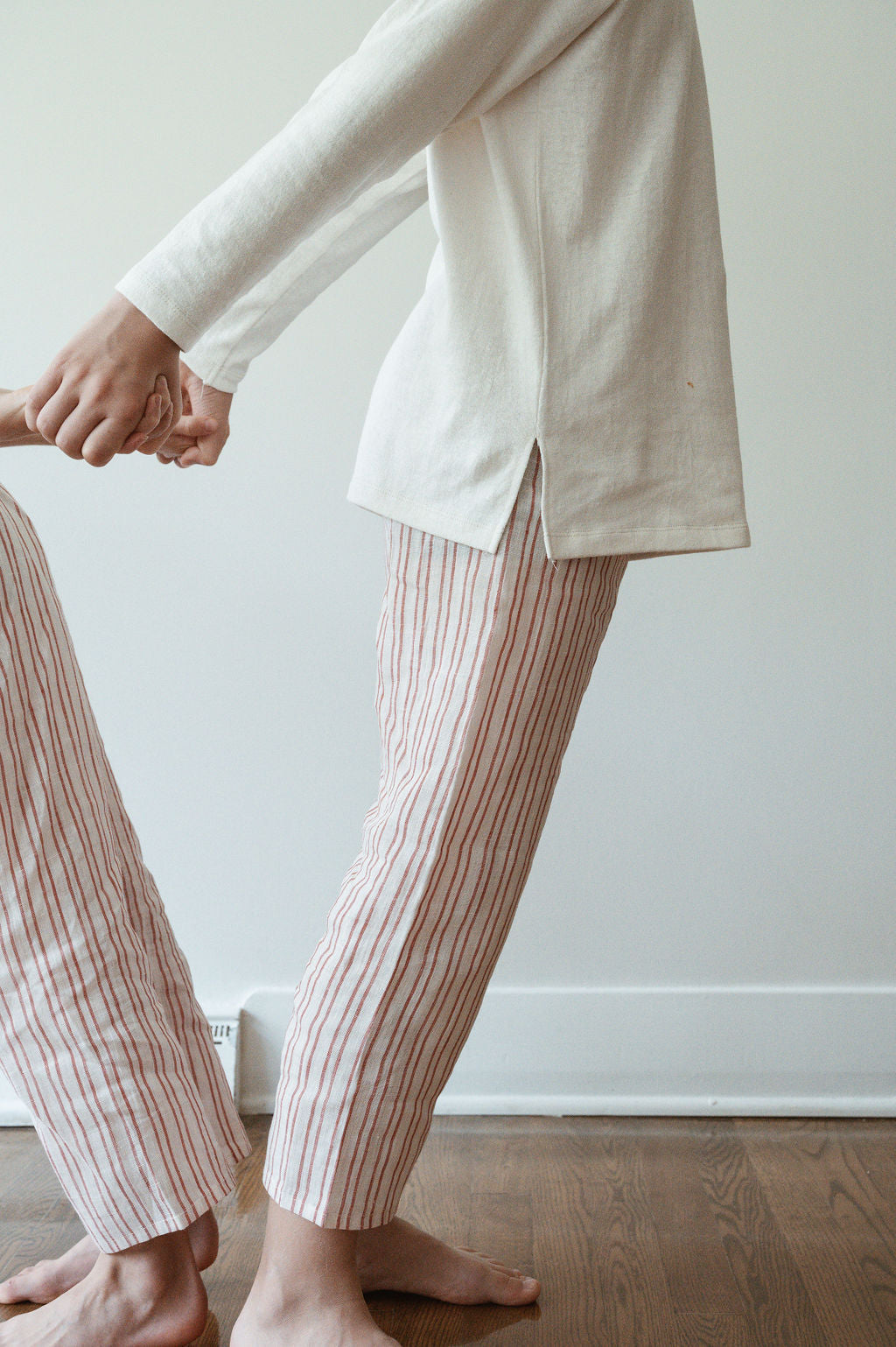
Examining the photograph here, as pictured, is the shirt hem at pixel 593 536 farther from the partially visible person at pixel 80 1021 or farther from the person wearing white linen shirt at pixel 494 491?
the partially visible person at pixel 80 1021

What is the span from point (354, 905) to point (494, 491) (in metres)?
0.31

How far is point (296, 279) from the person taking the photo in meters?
0.98

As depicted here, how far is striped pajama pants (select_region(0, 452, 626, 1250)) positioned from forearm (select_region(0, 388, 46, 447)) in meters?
0.06

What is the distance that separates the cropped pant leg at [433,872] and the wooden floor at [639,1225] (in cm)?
23

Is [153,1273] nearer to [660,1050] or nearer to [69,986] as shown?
[69,986]

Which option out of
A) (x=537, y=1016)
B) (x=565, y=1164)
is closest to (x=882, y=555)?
(x=537, y=1016)

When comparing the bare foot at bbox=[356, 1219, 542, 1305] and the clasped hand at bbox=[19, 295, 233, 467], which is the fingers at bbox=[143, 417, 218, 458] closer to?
the clasped hand at bbox=[19, 295, 233, 467]

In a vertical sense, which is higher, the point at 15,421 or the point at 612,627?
the point at 15,421

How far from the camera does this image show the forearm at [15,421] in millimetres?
819

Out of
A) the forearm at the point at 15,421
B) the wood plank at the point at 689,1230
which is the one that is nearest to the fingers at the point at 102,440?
the forearm at the point at 15,421

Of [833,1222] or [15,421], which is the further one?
[833,1222]

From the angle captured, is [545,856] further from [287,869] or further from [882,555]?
[882,555]

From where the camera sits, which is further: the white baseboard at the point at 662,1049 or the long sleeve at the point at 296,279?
the white baseboard at the point at 662,1049

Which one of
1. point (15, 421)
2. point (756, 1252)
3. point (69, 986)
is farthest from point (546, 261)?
point (756, 1252)
